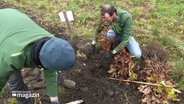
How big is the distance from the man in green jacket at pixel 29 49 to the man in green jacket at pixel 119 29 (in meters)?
1.43

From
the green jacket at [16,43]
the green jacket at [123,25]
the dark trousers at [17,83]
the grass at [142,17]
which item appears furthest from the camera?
the grass at [142,17]

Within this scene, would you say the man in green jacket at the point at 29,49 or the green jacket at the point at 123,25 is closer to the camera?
the man in green jacket at the point at 29,49

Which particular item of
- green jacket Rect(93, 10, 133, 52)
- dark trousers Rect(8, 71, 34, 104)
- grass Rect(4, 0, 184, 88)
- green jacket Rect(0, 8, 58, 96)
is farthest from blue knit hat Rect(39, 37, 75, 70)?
grass Rect(4, 0, 184, 88)

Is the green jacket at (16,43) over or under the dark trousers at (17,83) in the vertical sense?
over

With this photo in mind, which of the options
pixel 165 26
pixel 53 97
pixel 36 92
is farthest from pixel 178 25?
pixel 53 97

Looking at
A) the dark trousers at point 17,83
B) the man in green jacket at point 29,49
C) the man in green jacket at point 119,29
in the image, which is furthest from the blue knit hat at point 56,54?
the man in green jacket at point 119,29

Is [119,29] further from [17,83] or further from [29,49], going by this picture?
[29,49]

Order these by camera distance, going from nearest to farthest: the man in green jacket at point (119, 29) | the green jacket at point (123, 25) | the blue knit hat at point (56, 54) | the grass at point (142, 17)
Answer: the blue knit hat at point (56, 54)
the man in green jacket at point (119, 29)
the green jacket at point (123, 25)
the grass at point (142, 17)

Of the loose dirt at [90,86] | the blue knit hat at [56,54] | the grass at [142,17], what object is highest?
the blue knit hat at [56,54]

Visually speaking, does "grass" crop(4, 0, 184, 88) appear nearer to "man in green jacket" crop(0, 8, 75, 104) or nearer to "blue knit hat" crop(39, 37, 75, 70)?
"man in green jacket" crop(0, 8, 75, 104)

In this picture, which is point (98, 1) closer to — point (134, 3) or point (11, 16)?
point (134, 3)

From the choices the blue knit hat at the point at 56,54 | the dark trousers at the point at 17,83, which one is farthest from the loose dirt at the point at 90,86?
the blue knit hat at the point at 56,54

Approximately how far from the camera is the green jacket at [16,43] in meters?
2.93

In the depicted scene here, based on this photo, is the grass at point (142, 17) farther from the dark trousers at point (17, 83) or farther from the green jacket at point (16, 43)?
the green jacket at point (16, 43)
